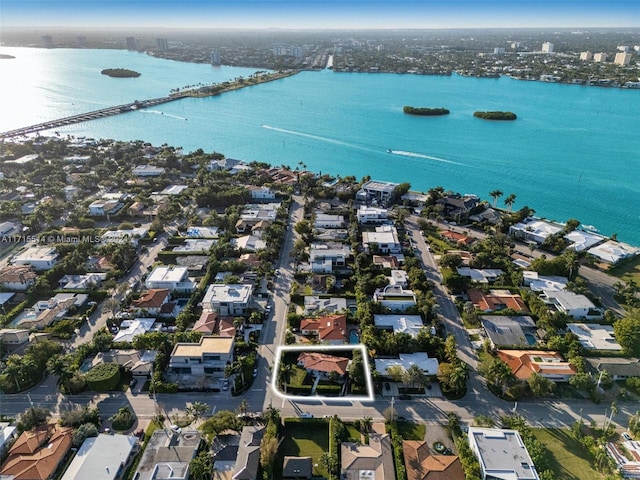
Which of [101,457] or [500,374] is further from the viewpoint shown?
[500,374]

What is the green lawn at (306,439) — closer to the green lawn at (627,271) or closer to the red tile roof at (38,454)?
the red tile roof at (38,454)

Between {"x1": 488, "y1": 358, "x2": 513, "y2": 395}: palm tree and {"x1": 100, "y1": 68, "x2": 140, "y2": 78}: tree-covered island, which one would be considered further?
{"x1": 100, "y1": 68, "x2": 140, "y2": 78}: tree-covered island

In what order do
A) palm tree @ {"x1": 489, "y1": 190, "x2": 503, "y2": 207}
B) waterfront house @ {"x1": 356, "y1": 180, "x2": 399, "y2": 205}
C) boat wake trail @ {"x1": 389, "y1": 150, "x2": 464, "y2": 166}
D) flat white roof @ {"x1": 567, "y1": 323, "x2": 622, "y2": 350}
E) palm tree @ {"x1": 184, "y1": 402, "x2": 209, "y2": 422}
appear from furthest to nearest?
boat wake trail @ {"x1": 389, "y1": 150, "x2": 464, "y2": 166} → waterfront house @ {"x1": 356, "y1": 180, "x2": 399, "y2": 205} → palm tree @ {"x1": 489, "y1": 190, "x2": 503, "y2": 207} → flat white roof @ {"x1": 567, "y1": 323, "x2": 622, "y2": 350} → palm tree @ {"x1": 184, "y1": 402, "x2": 209, "y2": 422}

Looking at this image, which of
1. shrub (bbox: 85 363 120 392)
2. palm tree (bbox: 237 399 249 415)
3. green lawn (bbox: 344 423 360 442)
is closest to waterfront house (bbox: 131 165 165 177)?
shrub (bbox: 85 363 120 392)

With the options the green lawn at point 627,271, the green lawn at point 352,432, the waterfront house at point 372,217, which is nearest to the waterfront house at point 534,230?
the green lawn at point 627,271

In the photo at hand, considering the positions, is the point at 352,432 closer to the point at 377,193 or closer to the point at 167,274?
the point at 167,274

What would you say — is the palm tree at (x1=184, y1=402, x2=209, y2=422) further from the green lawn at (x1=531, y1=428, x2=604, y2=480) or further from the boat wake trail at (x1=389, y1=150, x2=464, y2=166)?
the boat wake trail at (x1=389, y1=150, x2=464, y2=166)

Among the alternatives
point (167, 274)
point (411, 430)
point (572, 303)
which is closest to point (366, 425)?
point (411, 430)
